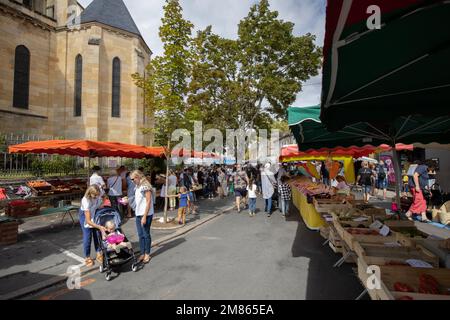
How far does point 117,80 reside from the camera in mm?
23312

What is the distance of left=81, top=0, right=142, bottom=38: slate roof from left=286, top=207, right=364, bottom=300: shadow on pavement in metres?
25.3

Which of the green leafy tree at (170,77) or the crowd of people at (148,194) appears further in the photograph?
the green leafy tree at (170,77)

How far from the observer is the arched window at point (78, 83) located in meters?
22.1

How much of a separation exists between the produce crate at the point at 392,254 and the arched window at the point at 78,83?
2474 centimetres

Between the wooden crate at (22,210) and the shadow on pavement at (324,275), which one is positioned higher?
the wooden crate at (22,210)

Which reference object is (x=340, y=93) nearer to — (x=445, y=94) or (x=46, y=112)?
(x=445, y=94)

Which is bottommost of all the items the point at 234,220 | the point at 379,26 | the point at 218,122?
the point at 234,220

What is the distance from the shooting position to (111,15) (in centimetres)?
2434

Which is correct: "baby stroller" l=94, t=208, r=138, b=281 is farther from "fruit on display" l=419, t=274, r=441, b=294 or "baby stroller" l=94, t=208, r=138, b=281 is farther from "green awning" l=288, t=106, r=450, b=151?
"fruit on display" l=419, t=274, r=441, b=294

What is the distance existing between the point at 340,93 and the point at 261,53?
60.1 ft

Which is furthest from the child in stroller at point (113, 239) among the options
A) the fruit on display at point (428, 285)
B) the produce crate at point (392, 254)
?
the fruit on display at point (428, 285)

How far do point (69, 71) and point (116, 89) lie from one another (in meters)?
4.06

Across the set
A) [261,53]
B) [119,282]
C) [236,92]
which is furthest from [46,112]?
[119,282]

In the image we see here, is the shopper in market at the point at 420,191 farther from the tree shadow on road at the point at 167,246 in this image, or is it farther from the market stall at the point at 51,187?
the market stall at the point at 51,187
